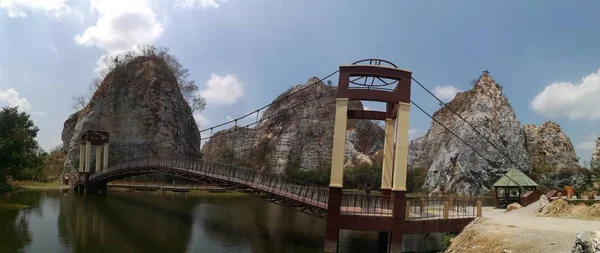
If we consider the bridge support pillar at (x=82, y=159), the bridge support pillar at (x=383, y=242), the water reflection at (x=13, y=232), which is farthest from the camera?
the bridge support pillar at (x=82, y=159)

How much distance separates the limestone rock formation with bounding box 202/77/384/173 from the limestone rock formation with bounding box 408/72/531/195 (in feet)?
42.8

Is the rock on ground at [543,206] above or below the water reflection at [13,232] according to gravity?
above

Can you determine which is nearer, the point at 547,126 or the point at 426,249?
the point at 426,249

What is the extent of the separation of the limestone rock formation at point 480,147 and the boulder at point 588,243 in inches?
1640

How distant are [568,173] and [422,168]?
728 inches

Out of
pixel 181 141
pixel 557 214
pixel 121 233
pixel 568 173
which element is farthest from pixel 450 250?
pixel 181 141

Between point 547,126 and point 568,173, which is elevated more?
point 547,126

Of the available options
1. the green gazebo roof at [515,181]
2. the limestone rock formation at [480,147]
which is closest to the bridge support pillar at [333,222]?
the green gazebo roof at [515,181]

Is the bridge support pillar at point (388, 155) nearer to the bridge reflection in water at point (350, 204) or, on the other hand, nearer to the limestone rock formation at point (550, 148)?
the bridge reflection in water at point (350, 204)

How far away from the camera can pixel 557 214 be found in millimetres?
16359

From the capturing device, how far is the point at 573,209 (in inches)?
630

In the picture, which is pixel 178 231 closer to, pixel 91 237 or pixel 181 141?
pixel 91 237

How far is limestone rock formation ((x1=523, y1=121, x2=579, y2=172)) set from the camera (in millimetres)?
53094

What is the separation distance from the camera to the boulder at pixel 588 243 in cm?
669
